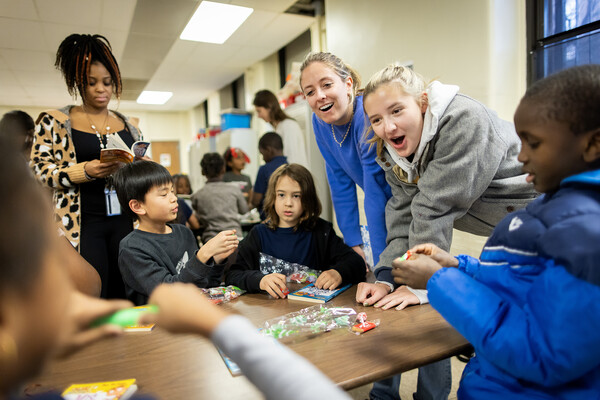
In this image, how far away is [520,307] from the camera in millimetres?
803

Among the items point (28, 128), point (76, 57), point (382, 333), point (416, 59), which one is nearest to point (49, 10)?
point (28, 128)

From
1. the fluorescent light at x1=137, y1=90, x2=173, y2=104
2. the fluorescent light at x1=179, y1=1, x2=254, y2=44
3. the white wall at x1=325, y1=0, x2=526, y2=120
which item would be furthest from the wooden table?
the fluorescent light at x1=137, y1=90, x2=173, y2=104

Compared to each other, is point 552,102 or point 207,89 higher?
point 207,89

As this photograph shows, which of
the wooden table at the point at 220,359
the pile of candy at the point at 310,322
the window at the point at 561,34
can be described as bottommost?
the wooden table at the point at 220,359

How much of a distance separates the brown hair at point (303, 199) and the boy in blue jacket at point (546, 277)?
1.12 m

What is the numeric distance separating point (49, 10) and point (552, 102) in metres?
5.06

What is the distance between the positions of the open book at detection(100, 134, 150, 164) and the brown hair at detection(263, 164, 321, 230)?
0.68m

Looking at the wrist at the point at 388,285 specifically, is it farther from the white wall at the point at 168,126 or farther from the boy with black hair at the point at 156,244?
the white wall at the point at 168,126

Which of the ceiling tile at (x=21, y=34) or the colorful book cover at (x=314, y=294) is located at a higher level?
the ceiling tile at (x=21, y=34)

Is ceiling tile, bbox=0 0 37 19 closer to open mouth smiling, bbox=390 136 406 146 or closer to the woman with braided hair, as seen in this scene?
the woman with braided hair

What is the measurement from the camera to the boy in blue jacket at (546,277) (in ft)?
2.14

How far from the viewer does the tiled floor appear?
6.88 feet

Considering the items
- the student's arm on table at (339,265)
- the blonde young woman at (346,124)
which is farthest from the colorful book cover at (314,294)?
the blonde young woman at (346,124)

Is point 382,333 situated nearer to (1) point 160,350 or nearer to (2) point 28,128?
(1) point 160,350
